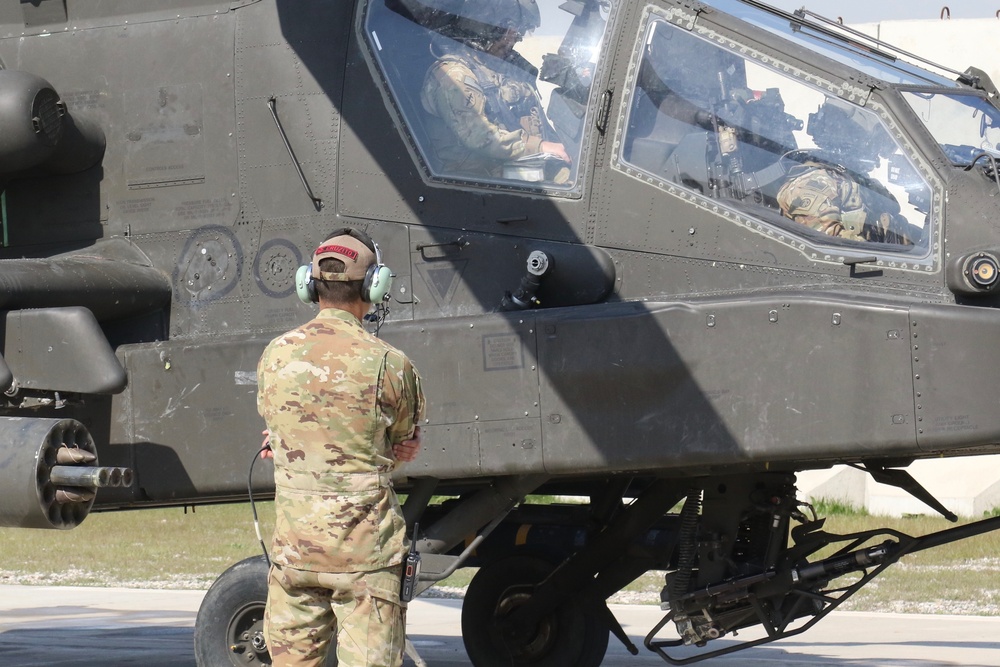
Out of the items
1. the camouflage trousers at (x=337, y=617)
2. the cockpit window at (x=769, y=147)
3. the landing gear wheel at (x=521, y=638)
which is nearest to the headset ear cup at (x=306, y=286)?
the camouflage trousers at (x=337, y=617)

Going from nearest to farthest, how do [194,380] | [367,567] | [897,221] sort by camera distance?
[367,567]
[897,221]
[194,380]

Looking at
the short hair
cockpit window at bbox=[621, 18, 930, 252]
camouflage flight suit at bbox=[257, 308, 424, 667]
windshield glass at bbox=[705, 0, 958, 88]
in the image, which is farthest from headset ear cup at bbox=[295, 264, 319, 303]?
windshield glass at bbox=[705, 0, 958, 88]

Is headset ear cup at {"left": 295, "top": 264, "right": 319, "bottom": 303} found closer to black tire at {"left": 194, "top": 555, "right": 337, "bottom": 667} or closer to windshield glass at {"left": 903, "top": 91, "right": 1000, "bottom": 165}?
black tire at {"left": 194, "top": 555, "right": 337, "bottom": 667}

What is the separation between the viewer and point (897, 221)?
217 inches

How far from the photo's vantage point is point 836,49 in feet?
19.3

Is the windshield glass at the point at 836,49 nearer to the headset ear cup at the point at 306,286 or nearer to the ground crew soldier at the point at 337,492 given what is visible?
the headset ear cup at the point at 306,286

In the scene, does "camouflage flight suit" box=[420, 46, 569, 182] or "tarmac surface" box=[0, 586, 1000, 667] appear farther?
"tarmac surface" box=[0, 586, 1000, 667]

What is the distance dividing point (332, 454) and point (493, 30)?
2684 millimetres

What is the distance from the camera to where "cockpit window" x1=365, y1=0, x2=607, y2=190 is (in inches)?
235

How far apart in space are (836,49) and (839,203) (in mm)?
749

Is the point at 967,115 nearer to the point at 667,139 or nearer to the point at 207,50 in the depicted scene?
the point at 667,139

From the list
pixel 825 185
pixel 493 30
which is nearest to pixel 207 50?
pixel 493 30

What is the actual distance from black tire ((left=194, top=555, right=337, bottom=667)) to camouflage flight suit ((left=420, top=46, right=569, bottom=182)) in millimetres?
2032

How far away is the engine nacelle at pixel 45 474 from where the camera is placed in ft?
17.6
